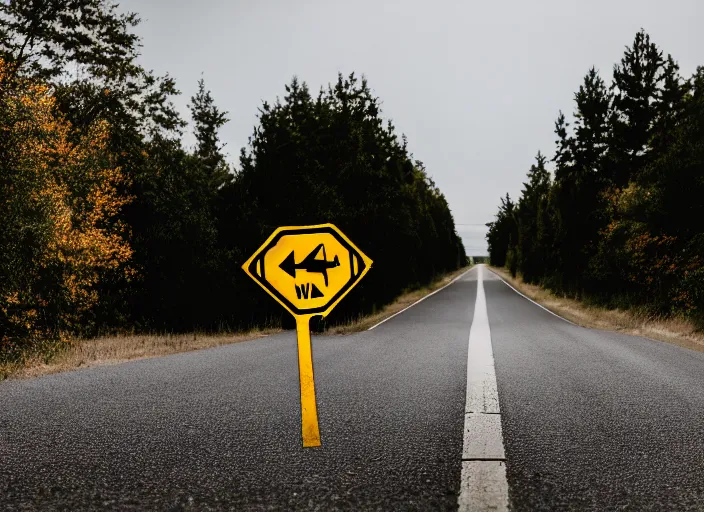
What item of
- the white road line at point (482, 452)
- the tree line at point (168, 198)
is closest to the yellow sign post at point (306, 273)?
the white road line at point (482, 452)

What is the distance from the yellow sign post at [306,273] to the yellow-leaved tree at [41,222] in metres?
10.5

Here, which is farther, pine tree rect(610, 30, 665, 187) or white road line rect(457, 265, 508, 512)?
pine tree rect(610, 30, 665, 187)

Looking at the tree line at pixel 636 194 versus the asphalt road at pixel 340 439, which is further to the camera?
the tree line at pixel 636 194

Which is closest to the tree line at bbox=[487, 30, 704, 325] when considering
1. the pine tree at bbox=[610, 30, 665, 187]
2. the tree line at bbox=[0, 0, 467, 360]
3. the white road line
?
the pine tree at bbox=[610, 30, 665, 187]

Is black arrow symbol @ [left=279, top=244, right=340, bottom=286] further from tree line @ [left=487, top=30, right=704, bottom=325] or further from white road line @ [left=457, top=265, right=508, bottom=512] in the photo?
tree line @ [left=487, top=30, right=704, bottom=325]

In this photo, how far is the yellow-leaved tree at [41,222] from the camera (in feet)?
41.9

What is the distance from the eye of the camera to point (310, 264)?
3.56m

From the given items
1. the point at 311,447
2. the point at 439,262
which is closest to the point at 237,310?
the point at 311,447

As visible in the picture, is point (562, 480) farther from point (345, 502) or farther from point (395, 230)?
point (395, 230)

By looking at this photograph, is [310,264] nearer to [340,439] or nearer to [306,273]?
[306,273]

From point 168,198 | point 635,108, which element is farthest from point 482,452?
point 635,108

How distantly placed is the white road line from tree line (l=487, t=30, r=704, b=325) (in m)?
15.5

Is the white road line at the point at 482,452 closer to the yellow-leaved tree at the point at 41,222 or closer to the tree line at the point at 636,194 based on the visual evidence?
the yellow-leaved tree at the point at 41,222

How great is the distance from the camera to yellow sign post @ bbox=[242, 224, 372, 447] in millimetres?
3506
